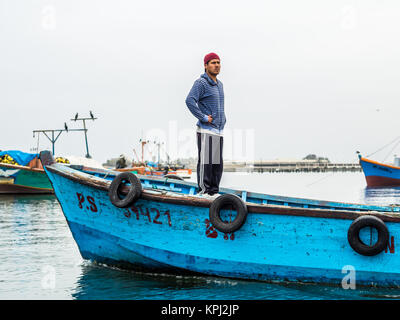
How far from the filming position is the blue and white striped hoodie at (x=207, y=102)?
18.5 feet

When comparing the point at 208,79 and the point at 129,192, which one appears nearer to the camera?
the point at 129,192

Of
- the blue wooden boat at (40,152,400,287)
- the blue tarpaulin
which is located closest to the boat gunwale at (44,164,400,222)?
the blue wooden boat at (40,152,400,287)

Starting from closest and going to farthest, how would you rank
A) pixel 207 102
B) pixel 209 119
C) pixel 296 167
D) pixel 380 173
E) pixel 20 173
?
1. pixel 209 119
2. pixel 207 102
3. pixel 20 173
4. pixel 380 173
5. pixel 296 167

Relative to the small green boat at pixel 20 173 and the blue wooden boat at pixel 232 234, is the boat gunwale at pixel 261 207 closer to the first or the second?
the blue wooden boat at pixel 232 234

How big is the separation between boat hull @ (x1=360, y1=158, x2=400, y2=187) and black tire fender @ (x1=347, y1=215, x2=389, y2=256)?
34543mm

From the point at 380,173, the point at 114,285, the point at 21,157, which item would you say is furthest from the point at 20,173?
the point at 380,173

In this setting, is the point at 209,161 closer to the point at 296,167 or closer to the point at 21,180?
the point at 21,180

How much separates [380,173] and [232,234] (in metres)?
36.1

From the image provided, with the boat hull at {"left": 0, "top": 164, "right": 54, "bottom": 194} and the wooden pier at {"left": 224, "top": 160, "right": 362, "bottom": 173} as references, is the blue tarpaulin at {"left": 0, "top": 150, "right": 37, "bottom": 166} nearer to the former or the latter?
the boat hull at {"left": 0, "top": 164, "right": 54, "bottom": 194}

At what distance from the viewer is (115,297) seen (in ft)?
17.7

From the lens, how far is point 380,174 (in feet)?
126


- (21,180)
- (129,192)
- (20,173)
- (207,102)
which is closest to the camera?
(129,192)
